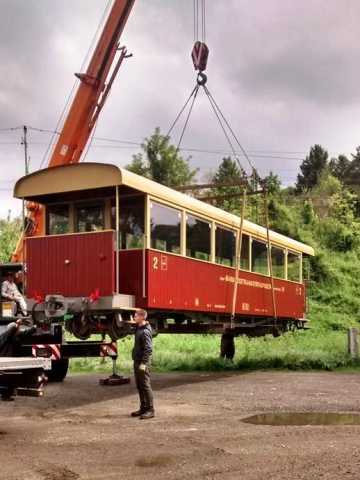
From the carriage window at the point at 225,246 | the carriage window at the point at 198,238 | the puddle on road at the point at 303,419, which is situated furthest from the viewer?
the carriage window at the point at 225,246

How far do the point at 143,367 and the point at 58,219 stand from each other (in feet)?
13.7

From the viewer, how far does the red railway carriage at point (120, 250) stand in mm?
11336

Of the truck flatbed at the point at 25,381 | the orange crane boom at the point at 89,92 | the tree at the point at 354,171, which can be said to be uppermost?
the tree at the point at 354,171

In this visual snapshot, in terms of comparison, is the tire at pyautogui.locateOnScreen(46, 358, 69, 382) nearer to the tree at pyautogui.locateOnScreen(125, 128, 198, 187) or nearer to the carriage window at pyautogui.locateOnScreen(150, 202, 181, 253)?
the carriage window at pyautogui.locateOnScreen(150, 202, 181, 253)

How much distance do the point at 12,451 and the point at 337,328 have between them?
23.3 meters

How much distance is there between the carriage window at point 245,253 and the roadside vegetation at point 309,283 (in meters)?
1.40

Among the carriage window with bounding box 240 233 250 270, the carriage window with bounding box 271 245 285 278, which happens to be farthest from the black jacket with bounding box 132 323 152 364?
the carriage window with bounding box 271 245 285 278

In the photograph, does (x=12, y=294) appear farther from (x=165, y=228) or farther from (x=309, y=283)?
(x=309, y=283)

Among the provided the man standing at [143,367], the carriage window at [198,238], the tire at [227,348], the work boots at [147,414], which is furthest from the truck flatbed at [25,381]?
the tire at [227,348]

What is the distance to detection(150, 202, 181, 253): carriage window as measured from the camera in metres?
11.8

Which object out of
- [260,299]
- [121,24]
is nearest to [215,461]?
[260,299]

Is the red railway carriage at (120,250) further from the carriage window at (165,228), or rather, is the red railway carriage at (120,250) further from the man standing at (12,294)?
the man standing at (12,294)

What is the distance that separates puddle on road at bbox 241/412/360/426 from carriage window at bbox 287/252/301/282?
29.0ft

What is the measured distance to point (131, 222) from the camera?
38.5 ft
